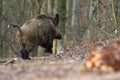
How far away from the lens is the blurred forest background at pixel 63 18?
24.2 meters

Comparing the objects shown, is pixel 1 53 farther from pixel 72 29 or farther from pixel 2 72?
pixel 2 72

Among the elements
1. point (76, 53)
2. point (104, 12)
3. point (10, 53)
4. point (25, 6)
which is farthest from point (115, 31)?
point (10, 53)

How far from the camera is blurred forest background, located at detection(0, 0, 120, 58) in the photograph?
2417 cm

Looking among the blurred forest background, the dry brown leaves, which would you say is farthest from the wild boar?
the dry brown leaves

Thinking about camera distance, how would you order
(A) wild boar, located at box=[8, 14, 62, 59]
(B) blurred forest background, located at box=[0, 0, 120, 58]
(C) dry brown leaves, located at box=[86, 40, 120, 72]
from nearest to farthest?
(C) dry brown leaves, located at box=[86, 40, 120, 72] < (A) wild boar, located at box=[8, 14, 62, 59] < (B) blurred forest background, located at box=[0, 0, 120, 58]

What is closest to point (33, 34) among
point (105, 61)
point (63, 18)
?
point (63, 18)

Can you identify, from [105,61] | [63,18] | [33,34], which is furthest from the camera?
[63,18]

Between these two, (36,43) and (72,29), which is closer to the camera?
(36,43)

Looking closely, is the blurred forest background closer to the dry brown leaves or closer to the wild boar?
the wild boar

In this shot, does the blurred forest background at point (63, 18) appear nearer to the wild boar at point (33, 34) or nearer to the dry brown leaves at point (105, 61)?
the wild boar at point (33, 34)

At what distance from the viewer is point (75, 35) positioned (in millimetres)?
31266

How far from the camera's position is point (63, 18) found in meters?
26.2

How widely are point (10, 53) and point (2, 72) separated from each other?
20991 millimetres

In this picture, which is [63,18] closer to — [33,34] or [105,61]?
[33,34]
